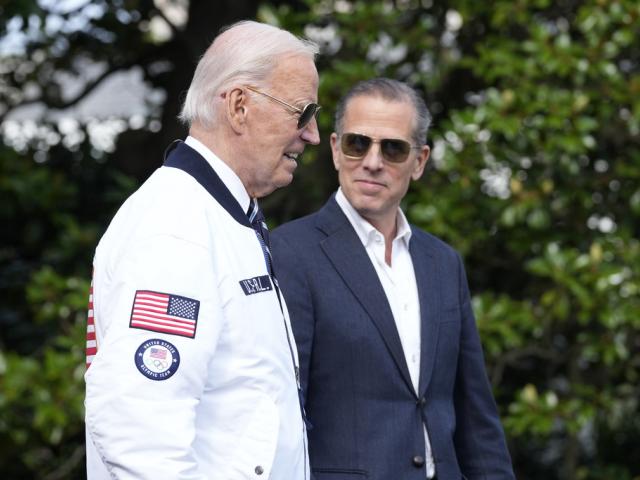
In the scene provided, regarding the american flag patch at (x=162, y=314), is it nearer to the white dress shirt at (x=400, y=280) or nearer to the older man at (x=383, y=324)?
the older man at (x=383, y=324)

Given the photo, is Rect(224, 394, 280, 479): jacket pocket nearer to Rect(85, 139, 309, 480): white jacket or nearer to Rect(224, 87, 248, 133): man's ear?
Rect(85, 139, 309, 480): white jacket

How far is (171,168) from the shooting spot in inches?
82.7

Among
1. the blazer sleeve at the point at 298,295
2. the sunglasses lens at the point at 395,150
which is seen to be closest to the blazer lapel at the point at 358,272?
the blazer sleeve at the point at 298,295

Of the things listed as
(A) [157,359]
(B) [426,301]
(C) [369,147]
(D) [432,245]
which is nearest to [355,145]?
(C) [369,147]

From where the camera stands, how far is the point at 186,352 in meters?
1.88

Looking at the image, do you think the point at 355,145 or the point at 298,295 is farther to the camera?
the point at 355,145

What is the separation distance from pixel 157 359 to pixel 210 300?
0.15m

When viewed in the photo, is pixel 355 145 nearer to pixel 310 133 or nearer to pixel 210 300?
pixel 310 133

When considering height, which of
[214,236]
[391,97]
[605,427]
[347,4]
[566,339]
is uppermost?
[347,4]

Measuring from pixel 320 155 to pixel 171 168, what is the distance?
3.61m

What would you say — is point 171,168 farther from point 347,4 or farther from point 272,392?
point 347,4

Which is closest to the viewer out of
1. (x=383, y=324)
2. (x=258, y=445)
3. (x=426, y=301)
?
(x=258, y=445)

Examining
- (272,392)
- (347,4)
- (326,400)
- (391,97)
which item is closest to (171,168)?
(272,392)

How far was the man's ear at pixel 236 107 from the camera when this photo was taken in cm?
213
